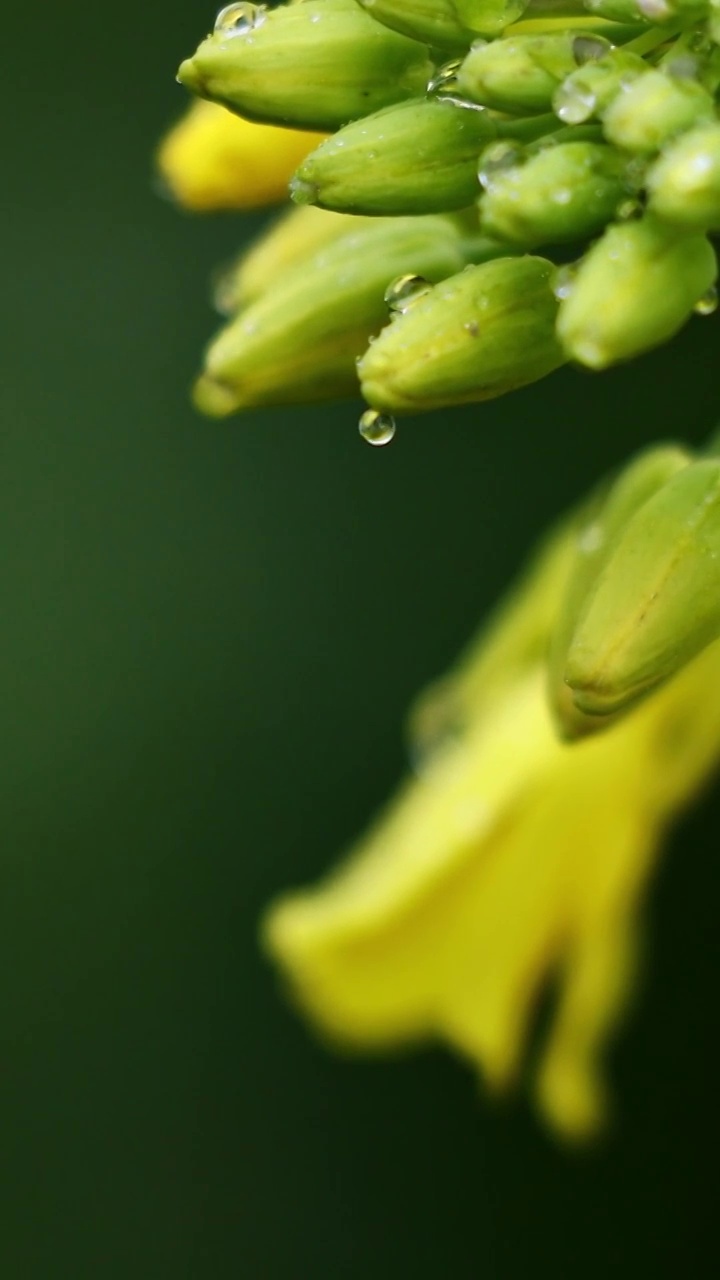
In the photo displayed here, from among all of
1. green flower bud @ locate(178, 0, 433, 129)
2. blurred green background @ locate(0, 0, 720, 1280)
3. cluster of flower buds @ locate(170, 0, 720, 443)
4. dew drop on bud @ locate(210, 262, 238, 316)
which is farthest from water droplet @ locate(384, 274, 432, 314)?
blurred green background @ locate(0, 0, 720, 1280)

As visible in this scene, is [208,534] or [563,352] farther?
[208,534]

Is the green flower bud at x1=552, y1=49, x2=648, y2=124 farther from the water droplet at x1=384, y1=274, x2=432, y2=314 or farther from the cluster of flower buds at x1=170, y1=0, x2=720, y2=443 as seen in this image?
the water droplet at x1=384, y1=274, x2=432, y2=314

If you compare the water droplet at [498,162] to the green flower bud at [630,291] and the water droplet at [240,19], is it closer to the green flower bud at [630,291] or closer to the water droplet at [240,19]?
the green flower bud at [630,291]

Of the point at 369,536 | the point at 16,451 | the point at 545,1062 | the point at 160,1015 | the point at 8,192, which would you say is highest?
the point at 8,192

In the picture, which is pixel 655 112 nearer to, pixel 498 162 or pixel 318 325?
pixel 498 162

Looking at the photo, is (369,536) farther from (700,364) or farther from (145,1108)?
(145,1108)

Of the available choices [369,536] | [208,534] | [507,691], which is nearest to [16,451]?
[208,534]
